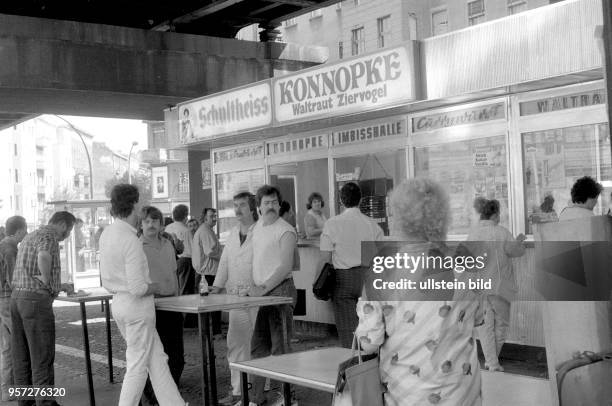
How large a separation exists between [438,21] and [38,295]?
32.9 metres

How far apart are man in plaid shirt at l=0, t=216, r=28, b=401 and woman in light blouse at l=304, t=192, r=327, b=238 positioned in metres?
4.31

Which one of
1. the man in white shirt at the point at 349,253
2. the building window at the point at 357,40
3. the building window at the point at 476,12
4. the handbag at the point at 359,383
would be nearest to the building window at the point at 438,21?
the building window at the point at 476,12

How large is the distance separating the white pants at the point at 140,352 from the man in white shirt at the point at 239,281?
3.04 ft

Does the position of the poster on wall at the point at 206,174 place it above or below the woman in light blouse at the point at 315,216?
above

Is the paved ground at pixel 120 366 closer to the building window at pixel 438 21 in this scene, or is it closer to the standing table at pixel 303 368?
the standing table at pixel 303 368

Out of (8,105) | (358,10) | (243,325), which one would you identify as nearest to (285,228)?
(243,325)

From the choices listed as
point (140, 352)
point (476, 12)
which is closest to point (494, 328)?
point (140, 352)

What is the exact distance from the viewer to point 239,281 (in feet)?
23.6

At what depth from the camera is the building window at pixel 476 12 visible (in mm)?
34688

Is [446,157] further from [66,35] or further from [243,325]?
[66,35]

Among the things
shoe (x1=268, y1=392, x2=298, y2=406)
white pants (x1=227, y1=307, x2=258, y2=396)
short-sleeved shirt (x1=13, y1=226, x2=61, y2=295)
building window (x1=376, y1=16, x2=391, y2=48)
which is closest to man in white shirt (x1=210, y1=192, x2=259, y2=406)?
white pants (x1=227, y1=307, x2=258, y2=396)

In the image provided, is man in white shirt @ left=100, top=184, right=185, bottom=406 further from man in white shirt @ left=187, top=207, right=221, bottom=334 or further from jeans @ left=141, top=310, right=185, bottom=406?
man in white shirt @ left=187, top=207, right=221, bottom=334

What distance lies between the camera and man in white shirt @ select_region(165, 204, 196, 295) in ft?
40.2

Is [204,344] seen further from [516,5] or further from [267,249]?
[516,5]
